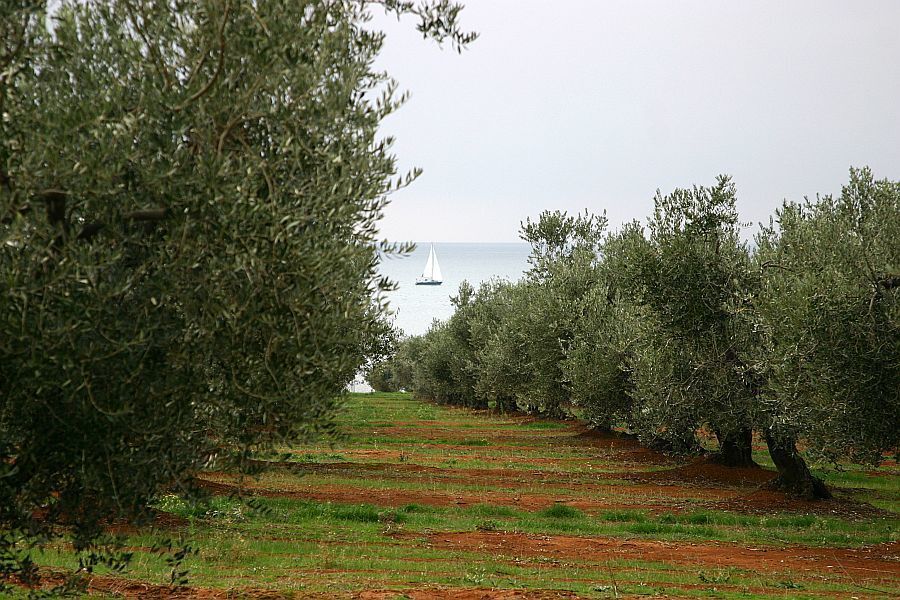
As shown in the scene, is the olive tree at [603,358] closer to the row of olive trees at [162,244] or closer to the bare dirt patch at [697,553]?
the bare dirt patch at [697,553]

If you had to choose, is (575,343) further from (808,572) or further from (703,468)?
(808,572)

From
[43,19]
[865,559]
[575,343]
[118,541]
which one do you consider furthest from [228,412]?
[575,343]

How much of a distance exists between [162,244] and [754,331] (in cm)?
2346

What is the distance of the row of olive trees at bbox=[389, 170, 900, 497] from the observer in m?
20.0

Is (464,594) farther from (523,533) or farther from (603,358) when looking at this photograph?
(603,358)

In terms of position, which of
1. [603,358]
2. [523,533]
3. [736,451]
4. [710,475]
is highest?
[603,358]

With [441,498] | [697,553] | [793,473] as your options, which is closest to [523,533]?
[697,553]

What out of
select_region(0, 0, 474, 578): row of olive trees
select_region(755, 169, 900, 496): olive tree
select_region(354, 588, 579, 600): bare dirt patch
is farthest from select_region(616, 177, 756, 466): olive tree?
select_region(0, 0, 474, 578): row of olive trees

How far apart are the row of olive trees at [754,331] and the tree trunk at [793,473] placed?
0.17ft

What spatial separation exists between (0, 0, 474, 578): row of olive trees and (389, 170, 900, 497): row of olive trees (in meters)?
14.8

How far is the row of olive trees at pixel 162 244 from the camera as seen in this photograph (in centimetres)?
790

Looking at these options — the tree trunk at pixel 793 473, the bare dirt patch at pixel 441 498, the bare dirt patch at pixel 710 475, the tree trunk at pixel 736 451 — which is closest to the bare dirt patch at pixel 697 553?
the bare dirt patch at pixel 441 498

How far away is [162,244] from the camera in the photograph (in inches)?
334

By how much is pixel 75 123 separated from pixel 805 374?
19.7 meters
